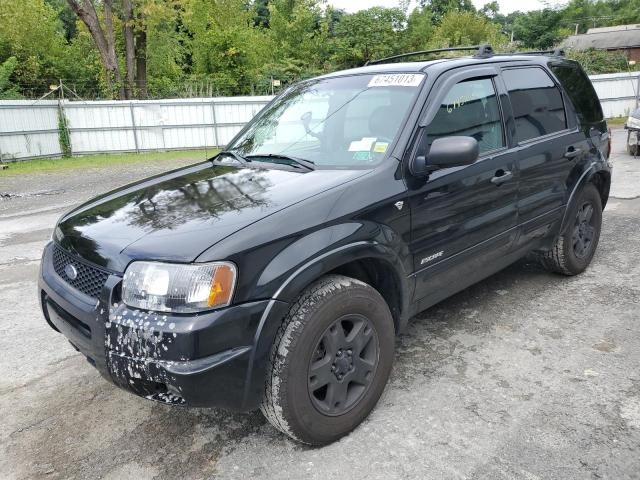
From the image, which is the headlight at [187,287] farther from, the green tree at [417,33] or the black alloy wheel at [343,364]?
the green tree at [417,33]

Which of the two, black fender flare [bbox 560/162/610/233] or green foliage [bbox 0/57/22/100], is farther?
green foliage [bbox 0/57/22/100]

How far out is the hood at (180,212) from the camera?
2.39 meters

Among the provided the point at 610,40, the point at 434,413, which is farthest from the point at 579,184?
the point at 610,40

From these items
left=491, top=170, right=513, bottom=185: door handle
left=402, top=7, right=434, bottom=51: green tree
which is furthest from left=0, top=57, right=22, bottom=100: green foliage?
left=402, top=7, right=434, bottom=51: green tree

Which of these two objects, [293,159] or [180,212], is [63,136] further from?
[180,212]

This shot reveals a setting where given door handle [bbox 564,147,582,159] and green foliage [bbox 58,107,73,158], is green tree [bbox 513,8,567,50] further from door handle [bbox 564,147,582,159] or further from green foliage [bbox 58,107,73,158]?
door handle [bbox 564,147,582,159]

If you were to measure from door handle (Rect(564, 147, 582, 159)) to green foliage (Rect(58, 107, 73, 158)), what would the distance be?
1752 cm

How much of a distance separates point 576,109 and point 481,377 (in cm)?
264

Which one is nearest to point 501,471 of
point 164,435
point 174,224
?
point 164,435

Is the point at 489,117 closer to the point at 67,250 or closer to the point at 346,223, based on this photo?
the point at 346,223

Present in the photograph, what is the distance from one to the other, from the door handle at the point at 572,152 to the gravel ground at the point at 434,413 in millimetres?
1114

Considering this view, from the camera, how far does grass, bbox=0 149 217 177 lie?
15.2 m

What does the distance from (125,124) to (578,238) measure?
56.3 feet

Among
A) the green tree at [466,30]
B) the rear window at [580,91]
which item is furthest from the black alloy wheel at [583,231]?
the green tree at [466,30]
